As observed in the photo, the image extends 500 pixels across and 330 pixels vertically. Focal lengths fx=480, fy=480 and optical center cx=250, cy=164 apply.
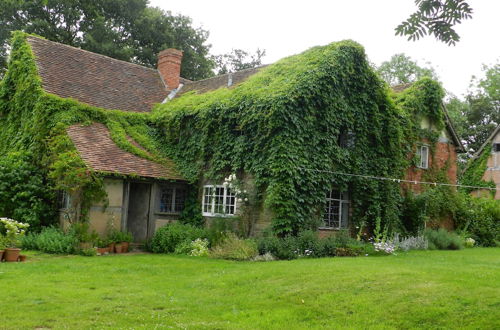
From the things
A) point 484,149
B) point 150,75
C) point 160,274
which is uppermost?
point 150,75

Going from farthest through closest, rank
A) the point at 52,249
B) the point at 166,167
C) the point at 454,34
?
→ 1. the point at 166,167
2. the point at 52,249
3. the point at 454,34

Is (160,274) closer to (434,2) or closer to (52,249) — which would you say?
(52,249)

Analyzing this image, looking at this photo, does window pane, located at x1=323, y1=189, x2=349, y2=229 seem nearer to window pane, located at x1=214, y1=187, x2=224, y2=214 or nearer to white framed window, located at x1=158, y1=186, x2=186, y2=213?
window pane, located at x1=214, y1=187, x2=224, y2=214

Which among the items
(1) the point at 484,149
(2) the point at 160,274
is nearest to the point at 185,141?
(2) the point at 160,274

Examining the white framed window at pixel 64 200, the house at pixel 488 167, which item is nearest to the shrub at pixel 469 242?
the house at pixel 488 167

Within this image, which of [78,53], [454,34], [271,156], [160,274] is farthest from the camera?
[78,53]

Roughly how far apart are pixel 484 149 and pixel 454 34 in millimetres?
29850

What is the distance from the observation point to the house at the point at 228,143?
15773 mm

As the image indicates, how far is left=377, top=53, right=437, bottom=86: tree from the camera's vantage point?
4945cm

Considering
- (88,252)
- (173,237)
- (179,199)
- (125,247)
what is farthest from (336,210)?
(88,252)

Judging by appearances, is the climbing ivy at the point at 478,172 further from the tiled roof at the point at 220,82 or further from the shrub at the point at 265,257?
the shrub at the point at 265,257

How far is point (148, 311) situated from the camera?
291 inches

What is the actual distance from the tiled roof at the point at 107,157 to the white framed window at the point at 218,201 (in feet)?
4.01

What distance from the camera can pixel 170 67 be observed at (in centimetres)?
2525
